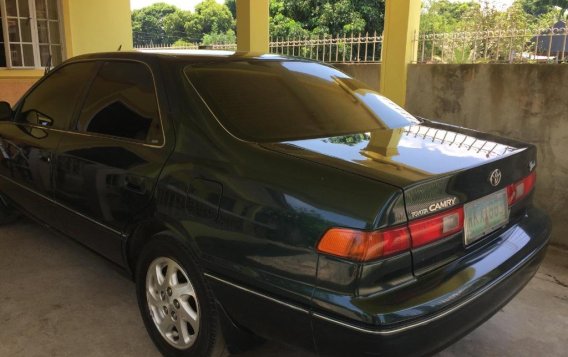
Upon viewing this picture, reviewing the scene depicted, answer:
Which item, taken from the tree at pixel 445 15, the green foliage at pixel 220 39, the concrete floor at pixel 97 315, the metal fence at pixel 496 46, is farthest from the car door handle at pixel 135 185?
the green foliage at pixel 220 39

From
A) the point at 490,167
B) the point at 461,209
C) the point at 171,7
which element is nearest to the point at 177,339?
the point at 461,209

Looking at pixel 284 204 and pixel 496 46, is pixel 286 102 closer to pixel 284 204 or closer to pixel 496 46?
pixel 284 204

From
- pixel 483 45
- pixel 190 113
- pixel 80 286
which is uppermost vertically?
pixel 483 45

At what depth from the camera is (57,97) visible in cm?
356

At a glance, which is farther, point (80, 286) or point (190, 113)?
point (80, 286)

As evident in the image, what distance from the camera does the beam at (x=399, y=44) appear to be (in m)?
5.64

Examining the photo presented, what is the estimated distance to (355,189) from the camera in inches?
73.0

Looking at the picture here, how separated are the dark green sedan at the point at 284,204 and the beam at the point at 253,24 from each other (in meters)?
3.72

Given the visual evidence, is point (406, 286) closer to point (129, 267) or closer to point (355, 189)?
point (355, 189)

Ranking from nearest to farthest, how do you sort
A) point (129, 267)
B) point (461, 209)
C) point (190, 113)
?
point (461, 209)
point (190, 113)
point (129, 267)

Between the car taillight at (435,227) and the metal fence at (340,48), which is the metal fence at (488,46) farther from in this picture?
the car taillight at (435,227)

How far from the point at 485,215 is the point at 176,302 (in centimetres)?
151

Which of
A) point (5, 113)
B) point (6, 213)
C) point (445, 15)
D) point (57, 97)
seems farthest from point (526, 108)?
point (445, 15)

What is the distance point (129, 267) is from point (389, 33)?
4215 mm
